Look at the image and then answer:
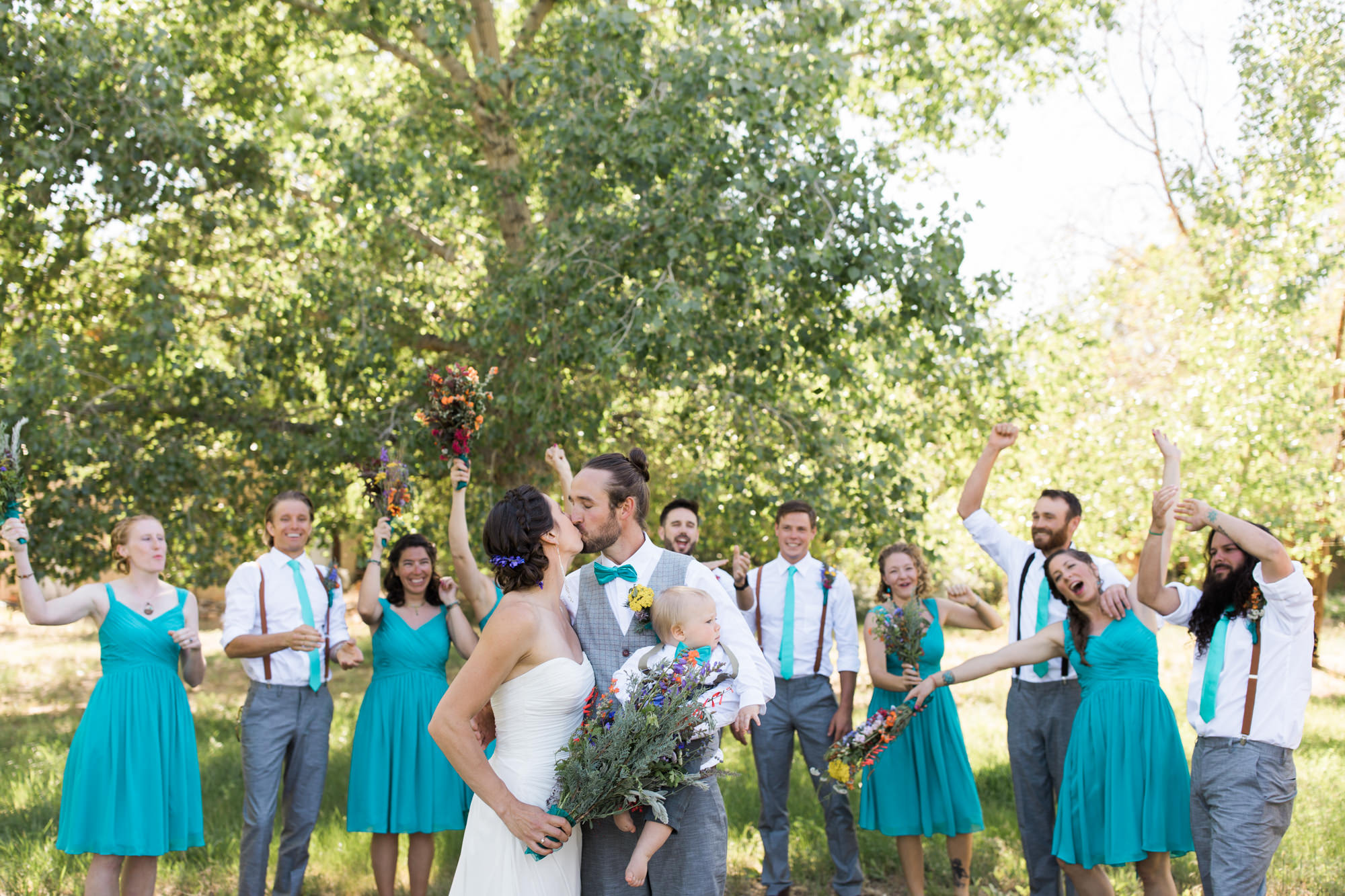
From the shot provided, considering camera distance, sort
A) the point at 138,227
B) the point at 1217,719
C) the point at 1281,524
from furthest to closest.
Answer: the point at 1281,524
the point at 138,227
the point at 1217,719

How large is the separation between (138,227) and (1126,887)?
9.90 metres

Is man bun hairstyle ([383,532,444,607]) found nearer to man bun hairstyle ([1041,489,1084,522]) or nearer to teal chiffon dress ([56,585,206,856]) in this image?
teal chiffon dress ([56,585,206,856])

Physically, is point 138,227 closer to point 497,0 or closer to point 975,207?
point 497,0

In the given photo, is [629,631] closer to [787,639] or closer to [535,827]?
[535,827]

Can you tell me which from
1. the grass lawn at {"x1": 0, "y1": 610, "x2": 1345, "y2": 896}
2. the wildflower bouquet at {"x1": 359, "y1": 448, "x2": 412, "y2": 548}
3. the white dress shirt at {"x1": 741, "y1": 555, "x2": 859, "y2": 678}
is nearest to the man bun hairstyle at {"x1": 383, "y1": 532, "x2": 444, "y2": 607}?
the wildflower bouquet at {"x1": 359, "y1": 448, "x2": 412, "y2": 548}

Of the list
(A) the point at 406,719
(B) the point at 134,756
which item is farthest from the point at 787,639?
(B) the point at 134,756

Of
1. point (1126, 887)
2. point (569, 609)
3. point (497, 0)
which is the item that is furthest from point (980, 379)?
point (497, 0)

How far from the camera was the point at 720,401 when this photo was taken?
866 centimetres

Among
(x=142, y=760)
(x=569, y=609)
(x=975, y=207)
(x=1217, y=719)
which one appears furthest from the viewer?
(x=975, y=207)

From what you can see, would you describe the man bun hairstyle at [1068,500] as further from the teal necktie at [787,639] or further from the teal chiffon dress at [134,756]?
the teal chiffon dress at [134,756]

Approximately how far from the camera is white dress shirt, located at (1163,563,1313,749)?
424 centimetres

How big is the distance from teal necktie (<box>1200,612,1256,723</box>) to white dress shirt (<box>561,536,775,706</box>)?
211 cm

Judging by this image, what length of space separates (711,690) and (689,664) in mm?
192

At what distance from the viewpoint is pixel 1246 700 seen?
14.1 ft
